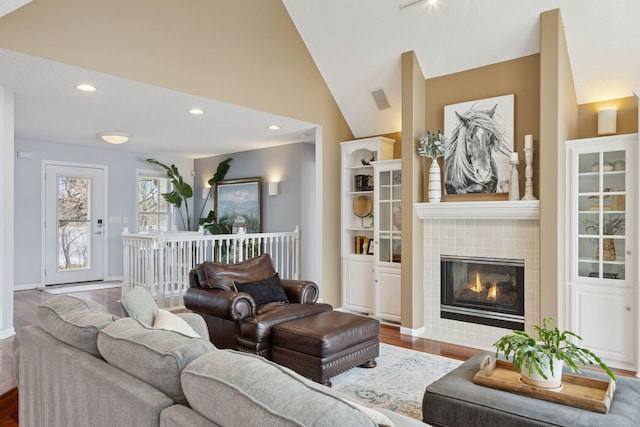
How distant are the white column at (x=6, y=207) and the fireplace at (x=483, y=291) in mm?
4307

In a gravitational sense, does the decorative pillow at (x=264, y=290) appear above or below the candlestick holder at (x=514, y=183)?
below

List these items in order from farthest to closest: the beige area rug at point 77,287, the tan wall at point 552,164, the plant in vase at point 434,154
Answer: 1. the beige area rug at point 77,287
2. the plant in vase at point 434,154
3. the tan wall at point 552,164

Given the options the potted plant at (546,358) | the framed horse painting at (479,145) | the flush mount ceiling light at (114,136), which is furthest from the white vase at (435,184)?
the flush mount ceiling light at (114,136)

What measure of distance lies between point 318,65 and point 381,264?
2.56 meters

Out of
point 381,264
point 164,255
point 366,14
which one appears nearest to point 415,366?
point 381,264

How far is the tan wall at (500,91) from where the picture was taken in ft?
14.0

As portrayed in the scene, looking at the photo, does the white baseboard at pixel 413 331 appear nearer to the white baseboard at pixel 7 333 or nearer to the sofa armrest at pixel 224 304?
the sofa armrest at pixel 224 304

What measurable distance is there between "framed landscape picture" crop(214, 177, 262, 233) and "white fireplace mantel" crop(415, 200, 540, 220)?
12.2 ft

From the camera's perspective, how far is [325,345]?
314 cm

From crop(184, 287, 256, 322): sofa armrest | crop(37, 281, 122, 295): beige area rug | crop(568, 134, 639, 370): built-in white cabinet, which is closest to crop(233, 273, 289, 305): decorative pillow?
crop(184, 287, 256, 322): sofa armrest

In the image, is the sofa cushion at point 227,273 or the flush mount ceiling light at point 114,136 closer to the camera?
the sofa cushion at point 227,273

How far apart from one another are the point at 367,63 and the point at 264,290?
2842mm

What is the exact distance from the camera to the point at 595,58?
4.03 metres

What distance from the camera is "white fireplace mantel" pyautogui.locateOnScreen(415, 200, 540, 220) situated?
13.4ft
